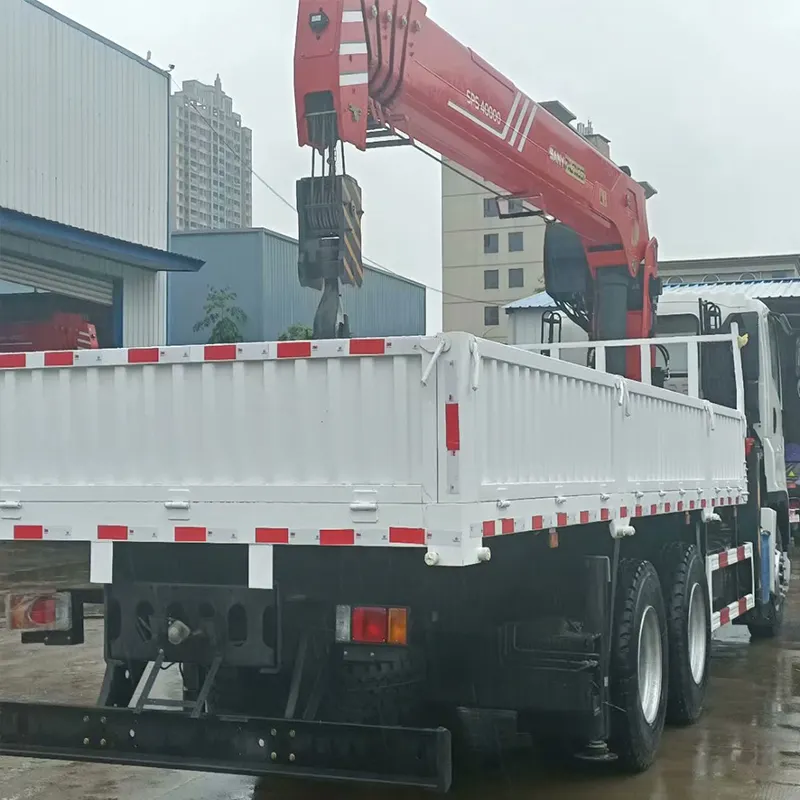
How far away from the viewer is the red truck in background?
20.1 m

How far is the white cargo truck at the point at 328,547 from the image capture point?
4.76 m

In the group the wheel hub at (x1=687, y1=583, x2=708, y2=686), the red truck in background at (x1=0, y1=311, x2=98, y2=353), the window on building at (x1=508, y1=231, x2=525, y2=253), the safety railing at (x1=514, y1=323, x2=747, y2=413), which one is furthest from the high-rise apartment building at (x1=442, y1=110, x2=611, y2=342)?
the wheel hub at (x1=687, y1=583, x2=708, y2=686)

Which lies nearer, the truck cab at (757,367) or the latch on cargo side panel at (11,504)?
the latch on cargo side panel at (11,504)

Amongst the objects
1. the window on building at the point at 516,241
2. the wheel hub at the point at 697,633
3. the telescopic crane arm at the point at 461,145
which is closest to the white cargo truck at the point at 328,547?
the wheel hub at the point at 697,633

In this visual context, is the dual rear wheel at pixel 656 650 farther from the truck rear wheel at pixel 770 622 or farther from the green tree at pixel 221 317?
the green tree at pixel 221 317

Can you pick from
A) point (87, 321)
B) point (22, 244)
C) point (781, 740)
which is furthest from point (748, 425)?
point (87, 321)

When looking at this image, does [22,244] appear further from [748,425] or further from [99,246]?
[748,425]

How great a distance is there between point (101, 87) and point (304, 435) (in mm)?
17291

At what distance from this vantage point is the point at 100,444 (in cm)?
539

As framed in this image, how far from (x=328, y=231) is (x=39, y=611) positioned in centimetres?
262

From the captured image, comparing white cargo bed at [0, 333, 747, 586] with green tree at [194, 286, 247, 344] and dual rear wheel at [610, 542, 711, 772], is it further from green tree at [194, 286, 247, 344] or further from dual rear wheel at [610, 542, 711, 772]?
green tree at [194, 286, 247, 344]

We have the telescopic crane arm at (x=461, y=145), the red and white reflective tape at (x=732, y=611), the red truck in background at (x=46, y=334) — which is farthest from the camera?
the red truck in background at (x=46, y=334)

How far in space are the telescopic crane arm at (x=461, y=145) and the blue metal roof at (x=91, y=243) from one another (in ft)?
29.7

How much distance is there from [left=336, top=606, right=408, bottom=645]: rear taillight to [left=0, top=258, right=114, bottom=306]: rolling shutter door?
14.7 m
